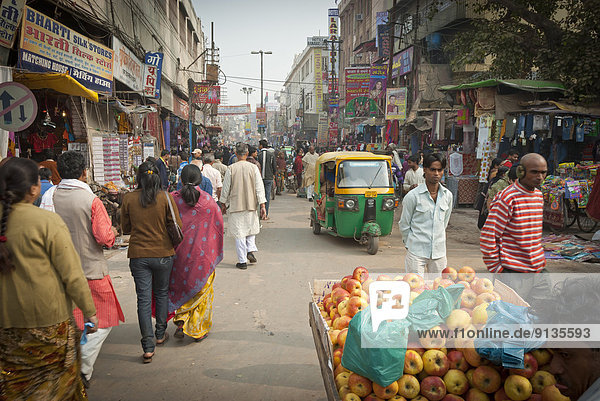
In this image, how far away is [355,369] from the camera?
91.4 inches

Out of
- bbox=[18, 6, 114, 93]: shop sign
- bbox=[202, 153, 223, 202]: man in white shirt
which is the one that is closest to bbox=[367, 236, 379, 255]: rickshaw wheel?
bbox=[202, 153, 223, 202]: man in white shirt

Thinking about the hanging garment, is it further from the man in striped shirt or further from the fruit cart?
the man in striped shirt

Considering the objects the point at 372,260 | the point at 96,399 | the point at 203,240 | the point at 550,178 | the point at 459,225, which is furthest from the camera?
the point at 459,225

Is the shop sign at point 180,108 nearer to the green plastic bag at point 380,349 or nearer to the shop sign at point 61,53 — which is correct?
the shop sign at point 61,53

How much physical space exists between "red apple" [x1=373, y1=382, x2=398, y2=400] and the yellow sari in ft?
9.16

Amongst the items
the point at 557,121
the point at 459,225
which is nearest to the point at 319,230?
the point at 459,225

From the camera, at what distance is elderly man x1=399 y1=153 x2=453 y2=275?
4.22m

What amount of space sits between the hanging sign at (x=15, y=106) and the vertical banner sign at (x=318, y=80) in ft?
148

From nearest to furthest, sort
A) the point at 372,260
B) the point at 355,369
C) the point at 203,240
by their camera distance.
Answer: the point at 355,369
the point at 203,240
the point at 372,260

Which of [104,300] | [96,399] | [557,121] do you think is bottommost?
[96,399]

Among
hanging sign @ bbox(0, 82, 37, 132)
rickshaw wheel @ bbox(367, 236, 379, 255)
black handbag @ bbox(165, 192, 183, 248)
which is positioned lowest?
rickshaw wheel @ bbox(367, 236, 379, 255)

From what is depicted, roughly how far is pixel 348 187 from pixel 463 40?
27.9 feet

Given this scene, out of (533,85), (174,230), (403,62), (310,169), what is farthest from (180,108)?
(174,230)

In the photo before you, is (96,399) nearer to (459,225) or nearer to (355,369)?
(355,369)
